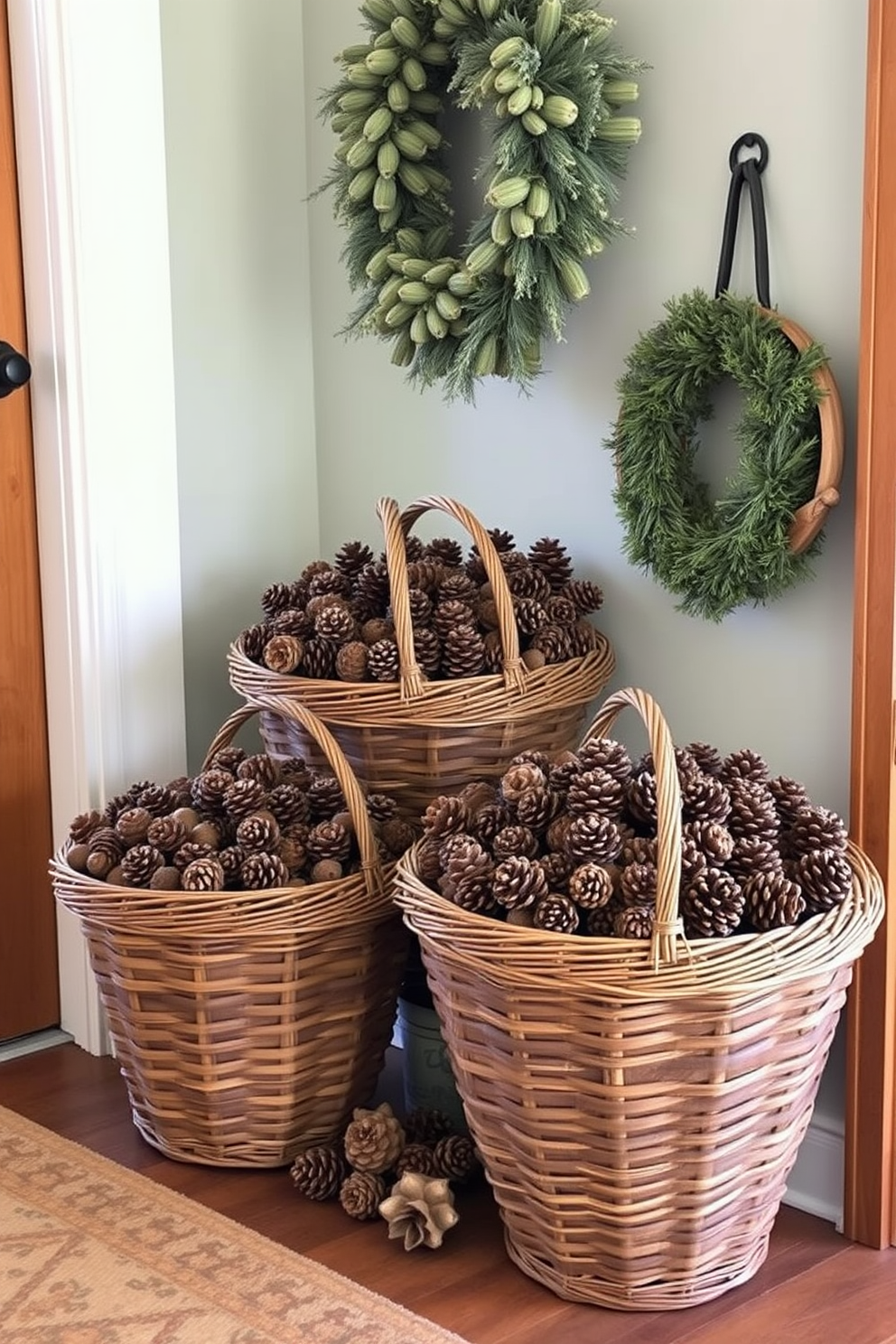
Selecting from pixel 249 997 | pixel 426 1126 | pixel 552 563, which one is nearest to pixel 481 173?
pixel 552 563

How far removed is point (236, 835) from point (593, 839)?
0.49m

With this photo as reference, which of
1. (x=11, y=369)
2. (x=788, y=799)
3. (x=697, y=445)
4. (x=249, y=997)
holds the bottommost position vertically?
(x=249, y=997)

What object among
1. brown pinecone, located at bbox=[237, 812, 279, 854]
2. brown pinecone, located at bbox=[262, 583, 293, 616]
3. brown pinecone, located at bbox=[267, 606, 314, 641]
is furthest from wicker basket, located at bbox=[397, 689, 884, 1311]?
brown pinecone, located at bbox=[262, 583, 293, 616]

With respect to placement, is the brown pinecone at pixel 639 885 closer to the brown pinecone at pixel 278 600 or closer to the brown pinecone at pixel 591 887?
the brown pinecone at pixel 591 887

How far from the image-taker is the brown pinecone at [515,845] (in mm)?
1463

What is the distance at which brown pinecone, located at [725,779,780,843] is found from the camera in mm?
1452

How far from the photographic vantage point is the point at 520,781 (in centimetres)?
151

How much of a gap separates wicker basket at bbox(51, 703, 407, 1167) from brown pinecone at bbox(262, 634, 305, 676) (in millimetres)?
65

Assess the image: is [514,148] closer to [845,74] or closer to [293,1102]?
[845,74]

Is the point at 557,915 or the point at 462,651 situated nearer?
the point at 557,915

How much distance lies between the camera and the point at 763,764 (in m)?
1.53

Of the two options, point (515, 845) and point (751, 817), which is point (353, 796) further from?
point (751, 817)

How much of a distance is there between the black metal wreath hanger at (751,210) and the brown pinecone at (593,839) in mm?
617

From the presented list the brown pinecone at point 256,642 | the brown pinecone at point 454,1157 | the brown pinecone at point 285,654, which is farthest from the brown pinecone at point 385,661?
the brown pinecone at point 454,1157
